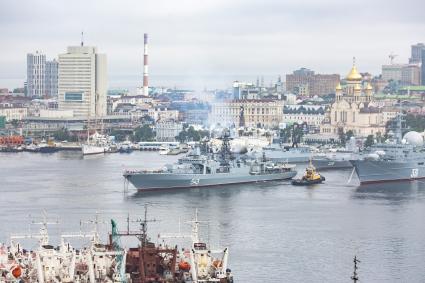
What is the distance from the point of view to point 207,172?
33.8m

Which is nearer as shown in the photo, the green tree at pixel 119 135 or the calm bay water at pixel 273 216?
the calm bay water at pixel 273 216

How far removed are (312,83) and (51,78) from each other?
1680cm

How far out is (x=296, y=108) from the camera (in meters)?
64.2

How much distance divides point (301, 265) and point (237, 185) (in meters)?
→ 14.6

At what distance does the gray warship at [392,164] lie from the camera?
1367 inches

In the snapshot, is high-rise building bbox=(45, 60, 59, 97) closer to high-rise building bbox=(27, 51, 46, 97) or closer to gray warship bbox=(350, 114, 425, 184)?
high-rise building bbox=(27, 51, 46, 97)

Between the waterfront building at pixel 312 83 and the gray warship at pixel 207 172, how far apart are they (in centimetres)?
4765

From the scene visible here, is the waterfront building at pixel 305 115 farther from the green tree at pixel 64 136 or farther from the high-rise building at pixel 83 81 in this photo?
the green tree at pixel 64 136

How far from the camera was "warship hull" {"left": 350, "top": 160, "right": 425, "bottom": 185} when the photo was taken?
114 ft

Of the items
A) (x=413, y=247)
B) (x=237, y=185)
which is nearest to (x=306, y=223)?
(x=413, y=247)

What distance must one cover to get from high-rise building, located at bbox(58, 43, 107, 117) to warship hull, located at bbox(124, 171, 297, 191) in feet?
107

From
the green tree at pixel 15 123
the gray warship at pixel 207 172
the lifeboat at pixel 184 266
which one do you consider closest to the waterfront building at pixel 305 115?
the green tree at pixel 15 123

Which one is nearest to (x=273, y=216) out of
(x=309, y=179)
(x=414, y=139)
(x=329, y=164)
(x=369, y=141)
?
(x=309, y=179)

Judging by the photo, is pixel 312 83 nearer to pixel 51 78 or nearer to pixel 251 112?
pixel 51 78
